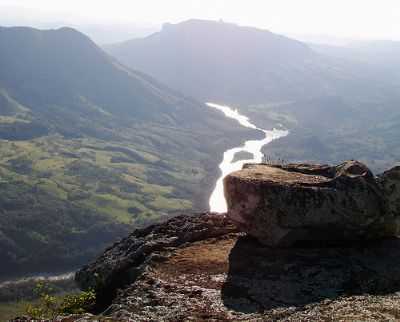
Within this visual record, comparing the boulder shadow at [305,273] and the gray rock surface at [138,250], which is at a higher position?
the boulder shadow at [305,273]

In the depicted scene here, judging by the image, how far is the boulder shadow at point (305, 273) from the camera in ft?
102

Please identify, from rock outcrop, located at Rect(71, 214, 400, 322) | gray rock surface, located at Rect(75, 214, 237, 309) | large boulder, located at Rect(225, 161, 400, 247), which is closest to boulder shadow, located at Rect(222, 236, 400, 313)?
rock outcrop, located at Rect(71, 214, 400, 322)

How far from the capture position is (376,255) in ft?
121

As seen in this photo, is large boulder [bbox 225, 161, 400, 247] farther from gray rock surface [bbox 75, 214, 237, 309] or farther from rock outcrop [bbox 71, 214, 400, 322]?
gray rock surface [bbox 75, 214, 237, 309]

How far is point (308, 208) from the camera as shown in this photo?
37312mm

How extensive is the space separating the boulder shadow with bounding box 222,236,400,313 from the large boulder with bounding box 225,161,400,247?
1.05 metres

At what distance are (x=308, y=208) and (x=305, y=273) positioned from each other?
5.06m

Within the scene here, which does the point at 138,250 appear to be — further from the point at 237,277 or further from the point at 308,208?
the point at 308,208

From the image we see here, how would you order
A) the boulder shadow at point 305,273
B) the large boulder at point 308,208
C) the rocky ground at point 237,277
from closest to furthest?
1. the rocky ground at point 237,277
2. the boulder shadow at point 305,273
3. the large boulder at point 308,208

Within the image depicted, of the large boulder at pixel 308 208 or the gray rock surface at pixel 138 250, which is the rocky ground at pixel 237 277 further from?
the large boulder at pixel 308 208

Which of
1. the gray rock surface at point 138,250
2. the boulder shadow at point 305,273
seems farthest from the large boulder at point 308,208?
the gray rock surface at point 138,250

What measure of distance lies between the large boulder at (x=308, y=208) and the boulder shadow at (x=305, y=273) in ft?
3.44

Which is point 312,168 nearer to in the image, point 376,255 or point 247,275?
point 376,255

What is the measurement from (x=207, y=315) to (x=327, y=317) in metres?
6.32
